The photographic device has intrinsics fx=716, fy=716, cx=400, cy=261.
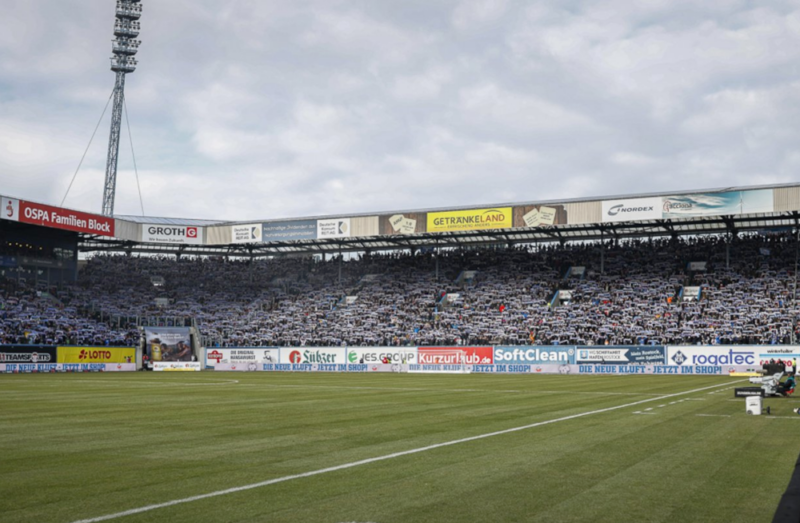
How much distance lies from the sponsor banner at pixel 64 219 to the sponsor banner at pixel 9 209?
37 cm

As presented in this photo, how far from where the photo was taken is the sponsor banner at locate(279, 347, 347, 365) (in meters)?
62.3

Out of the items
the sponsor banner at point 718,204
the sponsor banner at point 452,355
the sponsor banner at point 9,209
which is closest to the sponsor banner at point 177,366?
the sponsor banner at point 9,209

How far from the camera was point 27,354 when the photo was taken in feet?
191

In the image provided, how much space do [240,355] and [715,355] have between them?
40035 mm

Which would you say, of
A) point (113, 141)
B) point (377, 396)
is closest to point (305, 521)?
point (377, 396)

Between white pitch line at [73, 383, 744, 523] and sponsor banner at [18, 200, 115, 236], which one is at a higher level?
sponsor banner at [18, 200, 115, 236]

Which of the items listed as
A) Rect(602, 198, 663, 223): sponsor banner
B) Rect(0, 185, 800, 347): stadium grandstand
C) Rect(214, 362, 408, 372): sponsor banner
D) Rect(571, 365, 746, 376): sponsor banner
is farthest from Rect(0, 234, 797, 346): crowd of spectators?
Rect(602, 198, 663, 223): sponsor banner

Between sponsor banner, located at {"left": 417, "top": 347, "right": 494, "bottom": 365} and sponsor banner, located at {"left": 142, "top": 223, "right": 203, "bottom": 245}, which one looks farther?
sponsor banner, located at {"left": 142, "top": 223, "right": 203, "bottom": 245}

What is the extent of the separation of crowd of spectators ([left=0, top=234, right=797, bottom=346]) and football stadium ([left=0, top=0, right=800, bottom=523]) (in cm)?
29

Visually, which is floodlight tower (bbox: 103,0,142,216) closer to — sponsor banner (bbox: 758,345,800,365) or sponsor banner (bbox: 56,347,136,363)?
sponsor banner (bbox: 56,347,136,363)

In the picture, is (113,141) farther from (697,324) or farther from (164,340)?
(697,324)

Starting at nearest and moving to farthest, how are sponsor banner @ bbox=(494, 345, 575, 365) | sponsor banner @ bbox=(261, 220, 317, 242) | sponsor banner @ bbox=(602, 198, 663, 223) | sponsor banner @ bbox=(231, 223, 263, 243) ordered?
1. sponsor banner @ bbox=(494, 345, 575, 365)
2. sponsor banner @ bbox=(602, 198, 663, 223)
3. sponsor banner @ bbox=(261, 220, 317, 242)
4. sponsor banner @ bbox=(231, 223, 263, 243)

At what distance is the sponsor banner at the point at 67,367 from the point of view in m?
57.3

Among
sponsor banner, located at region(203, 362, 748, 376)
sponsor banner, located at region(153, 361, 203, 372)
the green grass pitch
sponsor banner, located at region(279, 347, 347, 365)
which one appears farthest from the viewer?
sponsor banner, located at region(153, 361, 203, 372)
